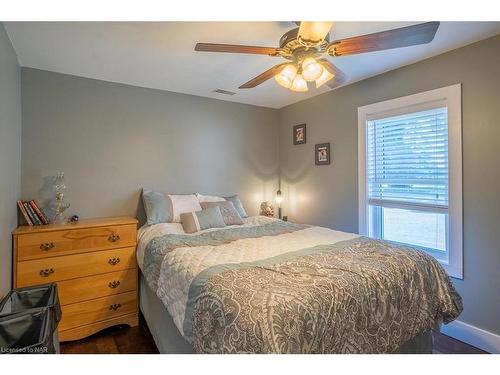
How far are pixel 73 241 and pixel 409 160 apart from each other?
304 centimetres

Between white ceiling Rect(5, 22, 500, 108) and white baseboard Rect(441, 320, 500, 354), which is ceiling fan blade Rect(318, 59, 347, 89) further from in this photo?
white baseboard Rect(441, 320, 500, 354)

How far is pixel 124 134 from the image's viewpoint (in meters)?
2.76

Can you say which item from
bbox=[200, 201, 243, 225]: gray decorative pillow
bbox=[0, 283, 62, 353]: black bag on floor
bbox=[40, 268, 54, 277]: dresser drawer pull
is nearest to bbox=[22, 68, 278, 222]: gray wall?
bbox=[200, 201, 243, 225]: gray decorative pillow

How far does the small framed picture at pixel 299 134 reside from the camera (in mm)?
3467

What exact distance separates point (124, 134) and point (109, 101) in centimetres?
35

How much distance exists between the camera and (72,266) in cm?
208

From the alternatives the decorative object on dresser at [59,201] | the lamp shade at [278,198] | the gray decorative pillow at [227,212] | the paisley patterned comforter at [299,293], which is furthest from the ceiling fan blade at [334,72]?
the decorative object on dresser at [59,201]

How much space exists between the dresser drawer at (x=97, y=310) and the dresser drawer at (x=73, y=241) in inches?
17.2

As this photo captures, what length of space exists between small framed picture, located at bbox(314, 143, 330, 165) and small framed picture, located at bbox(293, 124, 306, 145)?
9.9 inches

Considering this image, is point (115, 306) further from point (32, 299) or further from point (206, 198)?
point (206, 198)

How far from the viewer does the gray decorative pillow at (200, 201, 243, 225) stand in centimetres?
277

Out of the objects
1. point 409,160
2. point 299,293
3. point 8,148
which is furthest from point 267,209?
point 8,148

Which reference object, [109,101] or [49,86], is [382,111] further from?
[49,86]

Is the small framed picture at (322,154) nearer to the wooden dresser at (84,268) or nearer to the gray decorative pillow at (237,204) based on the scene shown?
the gray decorative pillow at (237,204)
